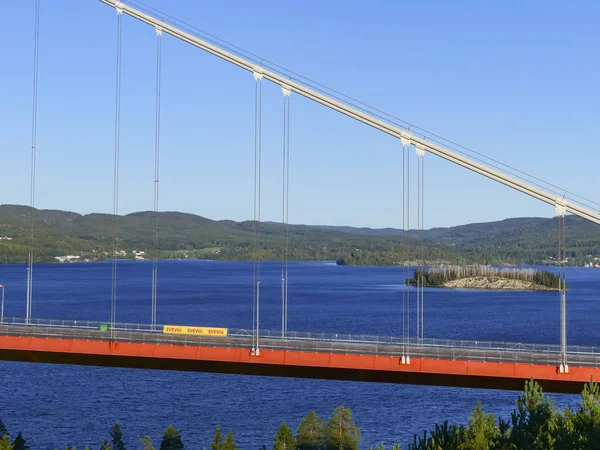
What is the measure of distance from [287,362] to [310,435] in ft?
29.1

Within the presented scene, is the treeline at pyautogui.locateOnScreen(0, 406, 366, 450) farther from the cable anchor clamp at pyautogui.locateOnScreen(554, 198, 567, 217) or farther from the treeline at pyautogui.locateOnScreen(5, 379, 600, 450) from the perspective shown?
the cable anchor clamp at pyautogui.locateOnScreen(554, 198, 567, 217)

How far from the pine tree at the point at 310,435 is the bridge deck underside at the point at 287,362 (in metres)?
5.89

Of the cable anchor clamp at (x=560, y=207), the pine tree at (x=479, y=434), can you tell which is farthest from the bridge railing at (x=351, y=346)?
the cable anchor clamp at (x=560, y=207)

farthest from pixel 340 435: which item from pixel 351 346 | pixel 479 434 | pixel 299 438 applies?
pixel 479 434

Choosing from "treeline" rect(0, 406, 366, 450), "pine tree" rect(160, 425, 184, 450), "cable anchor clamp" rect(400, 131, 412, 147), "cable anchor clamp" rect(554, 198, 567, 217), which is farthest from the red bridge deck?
"cable anchor clamp" rect(400, 131, 412, 147)

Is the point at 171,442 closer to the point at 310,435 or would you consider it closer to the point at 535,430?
the point at 310,435

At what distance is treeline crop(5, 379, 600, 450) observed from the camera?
115 ft

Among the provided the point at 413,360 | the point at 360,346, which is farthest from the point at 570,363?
the point at 360,346

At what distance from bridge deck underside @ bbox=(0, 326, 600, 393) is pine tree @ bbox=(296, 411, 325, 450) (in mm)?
5888

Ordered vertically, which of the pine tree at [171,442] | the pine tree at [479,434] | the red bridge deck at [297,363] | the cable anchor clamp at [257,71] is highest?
the cable anchor clamp at [257,71]

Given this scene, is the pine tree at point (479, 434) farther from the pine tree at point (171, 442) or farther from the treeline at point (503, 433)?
the pine tree at point (171, 442)

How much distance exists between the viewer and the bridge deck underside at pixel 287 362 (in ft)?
158

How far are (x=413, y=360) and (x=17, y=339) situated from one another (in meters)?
23.9

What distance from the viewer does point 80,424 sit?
70812 mm
